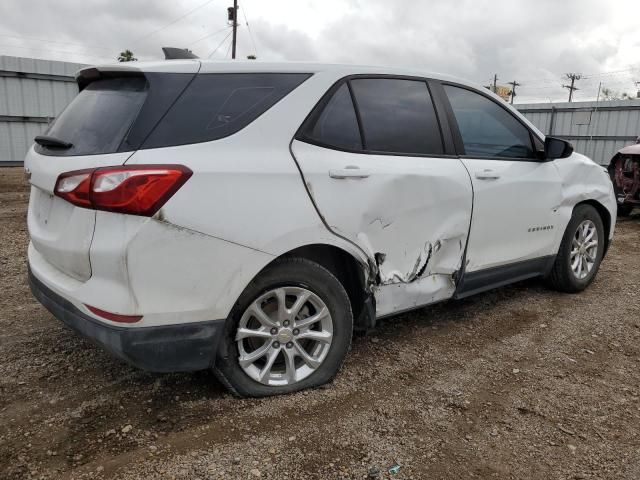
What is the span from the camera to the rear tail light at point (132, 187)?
215 centimetres

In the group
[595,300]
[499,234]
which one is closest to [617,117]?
[595,300]

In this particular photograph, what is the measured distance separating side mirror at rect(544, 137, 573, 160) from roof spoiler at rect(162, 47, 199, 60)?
2.64m

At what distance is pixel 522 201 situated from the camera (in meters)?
3.78

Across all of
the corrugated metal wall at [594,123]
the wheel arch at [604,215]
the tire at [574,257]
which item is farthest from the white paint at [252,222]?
the corrugated metal wall at [594,123]

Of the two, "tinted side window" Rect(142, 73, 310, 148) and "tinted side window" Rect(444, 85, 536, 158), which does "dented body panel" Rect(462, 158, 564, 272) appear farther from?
"tinted side window" Rect(142, 73, 310, 148)

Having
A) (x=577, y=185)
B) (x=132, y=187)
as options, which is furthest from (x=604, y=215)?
(x=132, y=187)

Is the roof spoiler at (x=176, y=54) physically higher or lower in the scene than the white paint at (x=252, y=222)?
higher

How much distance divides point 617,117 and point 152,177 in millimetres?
19859

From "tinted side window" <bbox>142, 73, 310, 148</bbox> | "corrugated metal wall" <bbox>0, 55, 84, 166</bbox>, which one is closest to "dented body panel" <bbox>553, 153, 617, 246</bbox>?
"tinted side window" <bbox>142, 73, 310, 148</bbox>

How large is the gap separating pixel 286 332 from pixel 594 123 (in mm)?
19725

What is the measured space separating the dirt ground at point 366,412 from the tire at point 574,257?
0.70 meters

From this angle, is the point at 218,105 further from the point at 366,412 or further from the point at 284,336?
the point at 366,412

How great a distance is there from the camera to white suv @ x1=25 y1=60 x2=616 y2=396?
222 cm

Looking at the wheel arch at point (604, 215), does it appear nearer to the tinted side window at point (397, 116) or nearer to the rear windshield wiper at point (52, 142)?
the tinted side window at point (397, 116)
